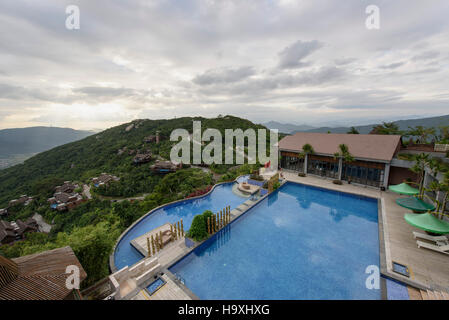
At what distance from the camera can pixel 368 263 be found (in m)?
7.62

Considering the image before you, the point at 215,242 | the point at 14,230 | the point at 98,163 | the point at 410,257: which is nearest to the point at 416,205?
the point at 410,257

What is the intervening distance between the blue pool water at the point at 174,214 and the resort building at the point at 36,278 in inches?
123

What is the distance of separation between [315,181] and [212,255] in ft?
42.0

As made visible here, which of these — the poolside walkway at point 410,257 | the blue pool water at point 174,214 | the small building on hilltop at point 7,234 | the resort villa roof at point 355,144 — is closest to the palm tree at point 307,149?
the resort villa roof at point 355,144

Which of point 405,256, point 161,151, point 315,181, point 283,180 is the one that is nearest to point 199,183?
point 283,180

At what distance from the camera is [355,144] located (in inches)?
651

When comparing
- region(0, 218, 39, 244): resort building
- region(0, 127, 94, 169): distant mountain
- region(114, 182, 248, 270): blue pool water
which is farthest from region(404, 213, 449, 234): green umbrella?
region(0, 127, 94, 169): distant mountain

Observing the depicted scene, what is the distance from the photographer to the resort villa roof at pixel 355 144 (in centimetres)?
1470

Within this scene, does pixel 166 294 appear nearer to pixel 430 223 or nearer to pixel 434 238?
pixel 430 223

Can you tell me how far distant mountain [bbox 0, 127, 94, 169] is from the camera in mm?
152750

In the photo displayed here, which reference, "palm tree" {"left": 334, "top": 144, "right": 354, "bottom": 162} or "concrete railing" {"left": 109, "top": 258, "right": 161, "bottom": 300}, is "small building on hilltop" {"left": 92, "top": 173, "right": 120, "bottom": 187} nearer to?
"concrete railing" {"left": 109, "top": 258, "right": 161, "bottom": 300}

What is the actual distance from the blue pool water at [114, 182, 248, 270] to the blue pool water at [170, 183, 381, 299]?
2461 mm

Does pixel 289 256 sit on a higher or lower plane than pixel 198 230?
lower

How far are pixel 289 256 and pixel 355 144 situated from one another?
13.6 m
